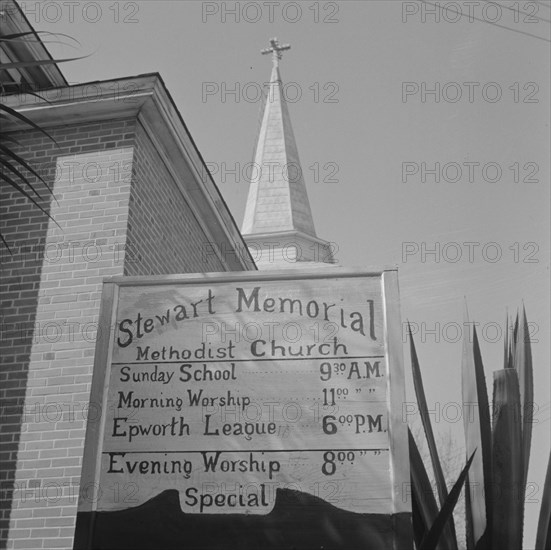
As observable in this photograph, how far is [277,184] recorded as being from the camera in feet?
102

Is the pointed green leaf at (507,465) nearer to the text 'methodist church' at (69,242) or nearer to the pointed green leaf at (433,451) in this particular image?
the pointed green leaf at (433,451)

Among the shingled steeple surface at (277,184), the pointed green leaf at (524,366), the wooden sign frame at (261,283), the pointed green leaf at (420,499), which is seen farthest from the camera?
the shingled steeple surface at (277,184)

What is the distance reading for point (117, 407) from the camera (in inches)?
204

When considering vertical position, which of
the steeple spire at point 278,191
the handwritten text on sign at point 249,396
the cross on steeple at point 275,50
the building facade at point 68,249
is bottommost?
the handwritten text on sign at point 249,396

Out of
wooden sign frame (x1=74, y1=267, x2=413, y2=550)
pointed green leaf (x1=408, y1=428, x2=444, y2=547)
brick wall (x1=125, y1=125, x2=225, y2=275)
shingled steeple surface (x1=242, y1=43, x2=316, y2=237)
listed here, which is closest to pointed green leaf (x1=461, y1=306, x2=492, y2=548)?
pointed green leaf (x1=408, y1=428, x2=444, y2=547)

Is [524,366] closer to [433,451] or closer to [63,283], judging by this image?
[433,451]

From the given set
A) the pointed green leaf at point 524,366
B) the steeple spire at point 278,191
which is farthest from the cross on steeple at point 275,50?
the pointed green leaf at point 524,366

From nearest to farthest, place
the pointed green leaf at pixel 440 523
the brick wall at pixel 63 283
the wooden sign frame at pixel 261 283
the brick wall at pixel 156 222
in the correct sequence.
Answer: the wooden sign frame at pixel 261 283 → the pointed green leaf at pixel 440 523 → the brick wall at pixel 63 283 → the brick wall at pixel 156 222

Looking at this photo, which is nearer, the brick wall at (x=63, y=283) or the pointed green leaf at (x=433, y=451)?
the pointed green leaf at (x=433, y=451)

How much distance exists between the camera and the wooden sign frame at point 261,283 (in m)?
4.84

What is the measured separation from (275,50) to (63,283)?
1101 inches

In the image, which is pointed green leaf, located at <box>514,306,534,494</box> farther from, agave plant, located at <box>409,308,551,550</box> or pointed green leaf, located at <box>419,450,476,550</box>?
pointed green leaf, located at <box>419,450,476,550</box>

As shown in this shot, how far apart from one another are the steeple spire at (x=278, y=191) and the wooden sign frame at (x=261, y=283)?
22143mm

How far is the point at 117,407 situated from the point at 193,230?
5.76m
